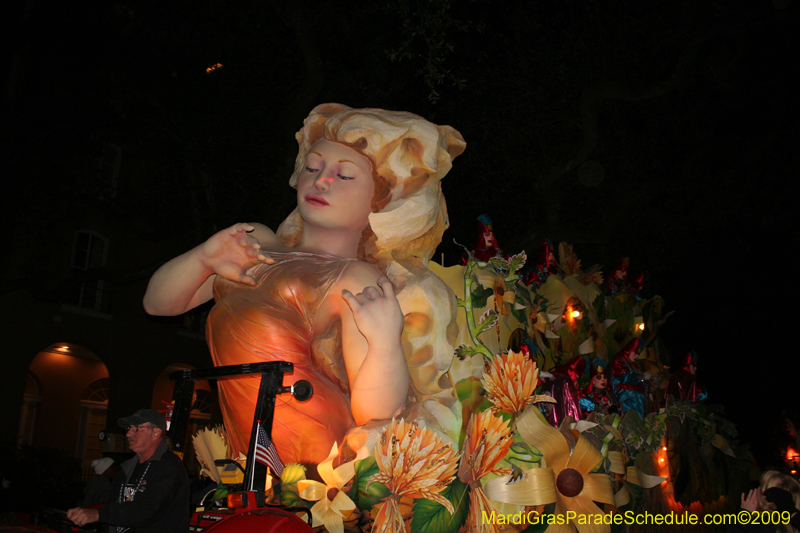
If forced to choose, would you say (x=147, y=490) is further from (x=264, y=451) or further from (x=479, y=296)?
(x=479, y=296)

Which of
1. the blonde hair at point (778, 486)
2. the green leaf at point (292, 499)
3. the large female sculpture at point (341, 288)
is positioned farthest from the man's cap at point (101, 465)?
the blonde hair at point (778, 486)

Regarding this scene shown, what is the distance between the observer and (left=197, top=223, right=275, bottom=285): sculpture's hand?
359 cm

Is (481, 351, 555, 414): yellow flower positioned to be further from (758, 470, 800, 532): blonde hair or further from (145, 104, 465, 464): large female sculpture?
(758, 470, 800, 532): blonde hair

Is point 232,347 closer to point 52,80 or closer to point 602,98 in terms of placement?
point 602,98

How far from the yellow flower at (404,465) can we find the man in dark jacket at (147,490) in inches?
36.2

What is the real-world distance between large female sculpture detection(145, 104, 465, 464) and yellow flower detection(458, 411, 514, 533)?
22cm

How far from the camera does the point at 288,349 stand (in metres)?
3.50

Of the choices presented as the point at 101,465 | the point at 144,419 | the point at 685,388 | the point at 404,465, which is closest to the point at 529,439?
the point at 404,465

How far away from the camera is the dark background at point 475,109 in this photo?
8859 millimetres

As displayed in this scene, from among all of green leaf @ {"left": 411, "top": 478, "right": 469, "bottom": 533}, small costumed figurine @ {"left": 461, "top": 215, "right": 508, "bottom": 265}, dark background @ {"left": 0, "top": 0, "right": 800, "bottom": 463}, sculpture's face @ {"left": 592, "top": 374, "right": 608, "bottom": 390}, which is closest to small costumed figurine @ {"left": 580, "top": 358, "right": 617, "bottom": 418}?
sculpture's face @ {"left": 592, "top": 374, "right": 608, "bottom": 390}

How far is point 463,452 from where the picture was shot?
371 centimetres

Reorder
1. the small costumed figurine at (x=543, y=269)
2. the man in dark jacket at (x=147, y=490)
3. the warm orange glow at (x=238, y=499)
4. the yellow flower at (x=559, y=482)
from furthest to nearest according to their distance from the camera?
the small costumed figurine at (x=543, y=269)
the yellow flower at (x=559, y=482)
the man in dark jacket at (x=147, y=490)
the warm orange glow at (x=238, y=499)

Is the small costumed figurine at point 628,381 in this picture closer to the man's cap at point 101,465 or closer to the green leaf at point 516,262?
the green leaf at point 516,262

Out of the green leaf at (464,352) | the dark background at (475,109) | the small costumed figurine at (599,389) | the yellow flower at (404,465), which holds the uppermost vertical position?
the dark background at (475,109)
